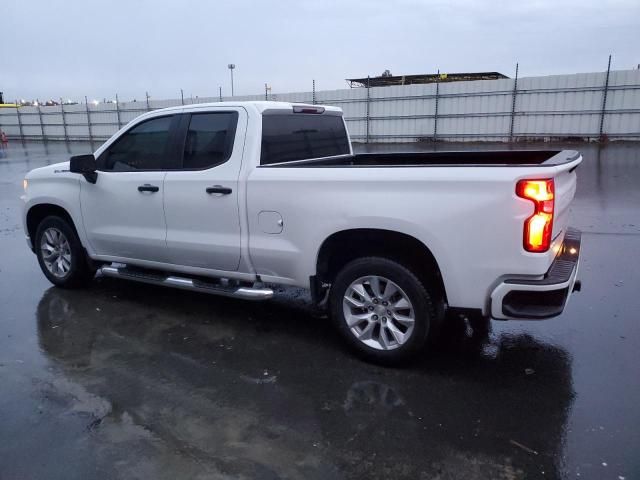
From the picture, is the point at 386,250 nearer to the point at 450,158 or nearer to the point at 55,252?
the point at 450,158

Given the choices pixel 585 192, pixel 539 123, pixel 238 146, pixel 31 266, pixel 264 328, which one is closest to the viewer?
pixel 238 146

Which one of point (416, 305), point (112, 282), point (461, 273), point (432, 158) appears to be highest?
point (432, 158)

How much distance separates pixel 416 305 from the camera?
3.54 meters

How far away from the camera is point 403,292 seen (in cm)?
358

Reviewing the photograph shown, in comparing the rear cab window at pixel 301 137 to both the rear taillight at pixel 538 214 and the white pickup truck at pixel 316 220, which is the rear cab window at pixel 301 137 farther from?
the rear taillight at pixel 538 214

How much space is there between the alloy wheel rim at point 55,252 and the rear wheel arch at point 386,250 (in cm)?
312

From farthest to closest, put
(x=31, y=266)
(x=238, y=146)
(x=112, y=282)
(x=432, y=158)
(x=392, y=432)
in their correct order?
(x=31, y=266) → (x=112, y=282) → (x=432, y=158) → (x=238, y=146) → (x=392, y=432)

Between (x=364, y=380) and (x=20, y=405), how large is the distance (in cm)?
226

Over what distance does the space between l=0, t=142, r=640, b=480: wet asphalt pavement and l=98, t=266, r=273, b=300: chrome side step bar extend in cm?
36

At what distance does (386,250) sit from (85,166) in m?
3.06

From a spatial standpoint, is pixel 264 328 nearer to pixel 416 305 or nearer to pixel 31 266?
pixel 416 305

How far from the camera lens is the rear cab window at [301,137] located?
14.3ft

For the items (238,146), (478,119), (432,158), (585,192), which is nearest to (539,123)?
(478,119)

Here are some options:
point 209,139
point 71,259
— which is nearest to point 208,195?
point 209,139
